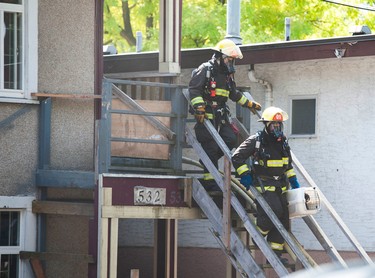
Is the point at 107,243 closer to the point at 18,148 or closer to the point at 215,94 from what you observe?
the point at 18,148

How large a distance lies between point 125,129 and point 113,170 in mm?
537

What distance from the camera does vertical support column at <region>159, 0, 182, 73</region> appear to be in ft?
52.0

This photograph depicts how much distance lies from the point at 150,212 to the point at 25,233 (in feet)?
5.67

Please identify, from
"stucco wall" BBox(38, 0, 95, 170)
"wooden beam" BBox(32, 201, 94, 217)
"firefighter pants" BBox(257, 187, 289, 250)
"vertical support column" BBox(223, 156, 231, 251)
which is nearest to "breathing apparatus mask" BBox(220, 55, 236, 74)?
"vertical support column" BBox(223, 156, 231, 251)

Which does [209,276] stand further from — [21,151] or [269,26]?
[269,26]

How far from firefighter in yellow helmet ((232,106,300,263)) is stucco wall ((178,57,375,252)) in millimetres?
2449

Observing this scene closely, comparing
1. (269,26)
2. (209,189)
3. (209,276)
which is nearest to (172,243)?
(209,276)

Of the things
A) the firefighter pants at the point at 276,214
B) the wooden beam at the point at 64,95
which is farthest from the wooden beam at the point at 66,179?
the firefighter pants at the point at 276,214

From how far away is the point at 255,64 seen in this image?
55.9ft

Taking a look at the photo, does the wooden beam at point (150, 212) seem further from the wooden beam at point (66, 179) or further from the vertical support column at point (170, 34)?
the vertical support column at point (170, 34)

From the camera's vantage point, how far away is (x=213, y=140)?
1430 cm

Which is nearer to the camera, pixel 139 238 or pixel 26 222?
pixel 26 222

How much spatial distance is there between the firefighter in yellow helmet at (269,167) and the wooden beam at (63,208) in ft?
6.77

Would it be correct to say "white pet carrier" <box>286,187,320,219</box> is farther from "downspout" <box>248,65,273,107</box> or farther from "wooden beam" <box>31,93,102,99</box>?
"downspout" <box>248,65,273,107</box>
